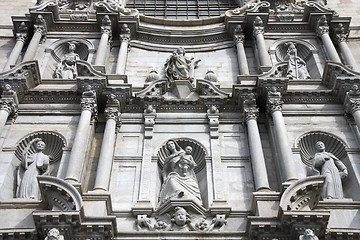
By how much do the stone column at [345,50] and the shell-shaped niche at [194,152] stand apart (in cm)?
573

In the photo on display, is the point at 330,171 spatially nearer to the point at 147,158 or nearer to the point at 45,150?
the point at 147,158

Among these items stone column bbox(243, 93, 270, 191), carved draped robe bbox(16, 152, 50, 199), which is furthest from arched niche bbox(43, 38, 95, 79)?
stone column bbox(243, 93, 270, 191)

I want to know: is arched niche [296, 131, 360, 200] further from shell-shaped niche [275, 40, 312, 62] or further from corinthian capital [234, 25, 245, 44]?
corinthian capital [234, 25, 245, 44]

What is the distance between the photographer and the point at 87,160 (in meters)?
13.2

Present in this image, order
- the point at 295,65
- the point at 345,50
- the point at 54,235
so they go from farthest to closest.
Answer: the point at 345,50 < the point at 295,65 < the point at 54,235

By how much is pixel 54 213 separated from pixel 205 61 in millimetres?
8628

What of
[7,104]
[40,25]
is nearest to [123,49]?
[40,25]

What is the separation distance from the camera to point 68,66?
1684 cm

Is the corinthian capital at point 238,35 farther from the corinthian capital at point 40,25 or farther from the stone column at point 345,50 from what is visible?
the corinthian capital at point 40,25

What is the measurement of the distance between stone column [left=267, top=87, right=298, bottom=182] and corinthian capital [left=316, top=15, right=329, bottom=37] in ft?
14.6

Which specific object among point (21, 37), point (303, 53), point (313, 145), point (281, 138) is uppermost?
point (21, 37)

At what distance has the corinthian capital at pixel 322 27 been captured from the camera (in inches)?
693

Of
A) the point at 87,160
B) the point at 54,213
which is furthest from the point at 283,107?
the point at 54,213

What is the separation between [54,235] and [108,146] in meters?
3.56
